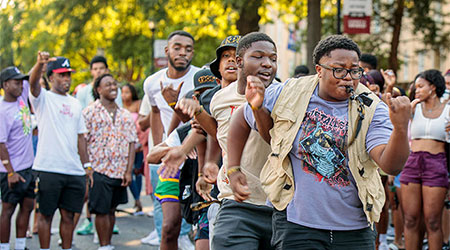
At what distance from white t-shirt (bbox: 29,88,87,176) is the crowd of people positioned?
0.01 m

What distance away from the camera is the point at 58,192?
742 centimetres

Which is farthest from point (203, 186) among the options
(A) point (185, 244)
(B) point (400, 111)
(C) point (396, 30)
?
(C) point (396, 30)

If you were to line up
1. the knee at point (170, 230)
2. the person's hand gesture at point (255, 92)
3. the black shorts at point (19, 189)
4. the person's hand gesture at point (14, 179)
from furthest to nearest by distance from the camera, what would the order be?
1. the black shorts at point (19, 189)
2. the person's hand gesture at point (14, 179)
3. the knee at point (170, 230)
4. the person's hand gesture at point (255, 92)

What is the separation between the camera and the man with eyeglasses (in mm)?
3676

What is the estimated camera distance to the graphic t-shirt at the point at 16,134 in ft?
25.8

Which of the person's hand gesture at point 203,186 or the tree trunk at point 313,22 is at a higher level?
the tree trunk at point 313,22

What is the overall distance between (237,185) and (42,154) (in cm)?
420

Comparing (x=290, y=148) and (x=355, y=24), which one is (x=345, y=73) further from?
(x=355, y=24)

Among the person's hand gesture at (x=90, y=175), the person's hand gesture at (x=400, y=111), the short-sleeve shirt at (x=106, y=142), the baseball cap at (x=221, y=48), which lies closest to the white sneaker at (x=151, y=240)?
the short-sleeve shirt at (x=106, y=142)

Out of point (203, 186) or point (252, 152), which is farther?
point (203, 186)

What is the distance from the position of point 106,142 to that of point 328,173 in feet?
16.8

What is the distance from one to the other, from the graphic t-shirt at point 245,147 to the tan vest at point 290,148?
34 centimetres

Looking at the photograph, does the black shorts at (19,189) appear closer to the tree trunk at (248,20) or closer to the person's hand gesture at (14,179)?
the person's hand gesture at (14,179)

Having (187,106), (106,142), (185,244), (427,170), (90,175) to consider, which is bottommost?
(185,244)
